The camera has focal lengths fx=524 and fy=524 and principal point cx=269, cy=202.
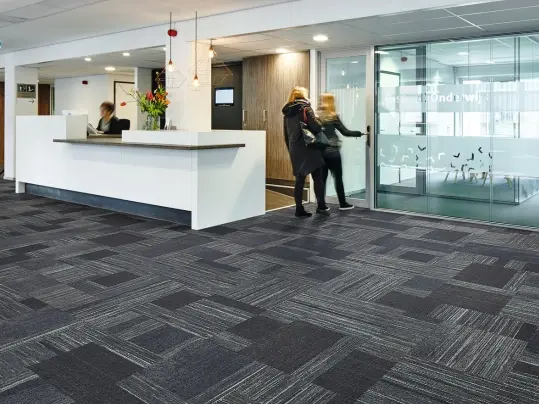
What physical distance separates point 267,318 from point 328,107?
430cm

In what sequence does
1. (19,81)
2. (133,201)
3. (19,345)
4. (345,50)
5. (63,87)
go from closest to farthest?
(19,345) < (133,201) < (345,50) < (19,81) < (63,87)

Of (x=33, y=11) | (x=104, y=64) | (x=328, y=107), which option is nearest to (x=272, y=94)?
(x=328, y=107)

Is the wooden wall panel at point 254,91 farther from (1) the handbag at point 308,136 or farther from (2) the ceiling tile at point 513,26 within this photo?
(2) the ceiling tile at point 513,26

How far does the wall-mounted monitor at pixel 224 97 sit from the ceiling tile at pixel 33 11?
3500 millimetres

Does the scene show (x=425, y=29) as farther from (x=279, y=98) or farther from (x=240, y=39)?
(x=279, y=98)

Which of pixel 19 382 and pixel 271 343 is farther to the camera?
pixel 271 343

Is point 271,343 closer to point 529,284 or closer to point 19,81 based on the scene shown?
point 529,284

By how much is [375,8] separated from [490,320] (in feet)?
11.3

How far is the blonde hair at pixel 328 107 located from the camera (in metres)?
6.78

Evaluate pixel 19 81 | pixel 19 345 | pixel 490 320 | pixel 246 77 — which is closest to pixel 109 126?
pixel 246 77

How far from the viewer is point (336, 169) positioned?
691 cm

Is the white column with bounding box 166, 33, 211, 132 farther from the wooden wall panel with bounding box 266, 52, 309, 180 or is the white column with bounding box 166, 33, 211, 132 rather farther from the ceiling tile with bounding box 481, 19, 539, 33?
the ceiling tile with bounding box 481, 19, 539, 33

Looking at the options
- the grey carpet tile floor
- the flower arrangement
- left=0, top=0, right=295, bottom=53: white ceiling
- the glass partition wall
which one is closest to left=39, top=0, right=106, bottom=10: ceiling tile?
left=0, top=0, right=295, bottom=53: white ceiling

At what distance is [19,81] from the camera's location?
411 inches
